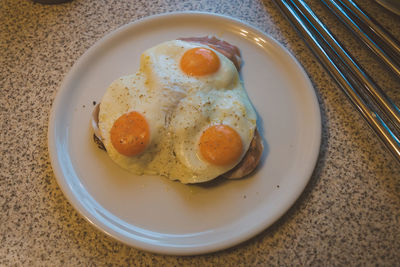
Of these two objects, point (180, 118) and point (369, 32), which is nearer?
point (180, 118)

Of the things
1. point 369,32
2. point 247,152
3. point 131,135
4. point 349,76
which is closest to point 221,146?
point 247,152

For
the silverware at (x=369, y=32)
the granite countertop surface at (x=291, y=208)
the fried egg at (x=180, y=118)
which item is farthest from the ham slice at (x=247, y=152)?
the silverware at (x=369, y=32)

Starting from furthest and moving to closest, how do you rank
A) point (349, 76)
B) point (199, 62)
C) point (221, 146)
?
point (349, 76), point (199, 62), point (221, 146)

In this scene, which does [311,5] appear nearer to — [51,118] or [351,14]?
[351,14]

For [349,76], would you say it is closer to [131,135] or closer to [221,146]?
[221,146]

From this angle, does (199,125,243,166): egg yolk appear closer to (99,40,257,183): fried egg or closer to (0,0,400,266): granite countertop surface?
(99,40,257,183): fried egg

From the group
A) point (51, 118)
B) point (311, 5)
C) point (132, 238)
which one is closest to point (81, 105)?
point (51, 118)
